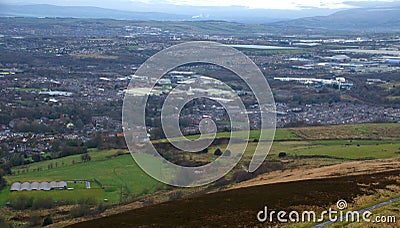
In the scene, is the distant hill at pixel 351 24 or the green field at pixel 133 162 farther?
the distant hill at pixel 351 24

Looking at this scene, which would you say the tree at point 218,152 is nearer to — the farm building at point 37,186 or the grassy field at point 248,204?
the farm building at point 37,186

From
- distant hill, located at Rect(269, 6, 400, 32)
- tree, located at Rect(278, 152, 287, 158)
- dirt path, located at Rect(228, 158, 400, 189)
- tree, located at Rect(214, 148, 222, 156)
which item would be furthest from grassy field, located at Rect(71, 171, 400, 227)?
distant hill, located at Rect(269, 6, 400, 32)

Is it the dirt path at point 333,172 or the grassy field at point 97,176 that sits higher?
the dirt path at point 333,172

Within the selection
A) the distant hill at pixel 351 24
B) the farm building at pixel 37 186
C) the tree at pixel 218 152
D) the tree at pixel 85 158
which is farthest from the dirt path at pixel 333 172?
the distant hill at pixel 351 24

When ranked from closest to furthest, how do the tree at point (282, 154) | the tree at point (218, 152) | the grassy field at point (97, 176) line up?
the grassy field at point (97, 176) < the tree at point (282, 154) < the tree at point (218, 152)

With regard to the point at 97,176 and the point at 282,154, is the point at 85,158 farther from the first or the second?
the point at 282,154

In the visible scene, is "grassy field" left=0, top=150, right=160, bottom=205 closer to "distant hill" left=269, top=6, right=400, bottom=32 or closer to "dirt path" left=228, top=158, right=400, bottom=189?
"dirt path" left=228, top=158, right=400, bottom=189

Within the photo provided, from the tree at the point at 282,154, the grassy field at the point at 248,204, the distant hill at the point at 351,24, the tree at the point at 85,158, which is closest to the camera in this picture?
the grassy field at the point at 248,204

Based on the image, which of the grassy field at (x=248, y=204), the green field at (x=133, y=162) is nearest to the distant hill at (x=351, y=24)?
the green field at (x=133, y=162)

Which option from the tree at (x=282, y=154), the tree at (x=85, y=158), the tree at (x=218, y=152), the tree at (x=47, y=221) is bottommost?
the tree at (x=85, y=158)

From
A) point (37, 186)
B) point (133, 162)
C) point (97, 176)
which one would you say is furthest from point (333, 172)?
point (37, 186)
